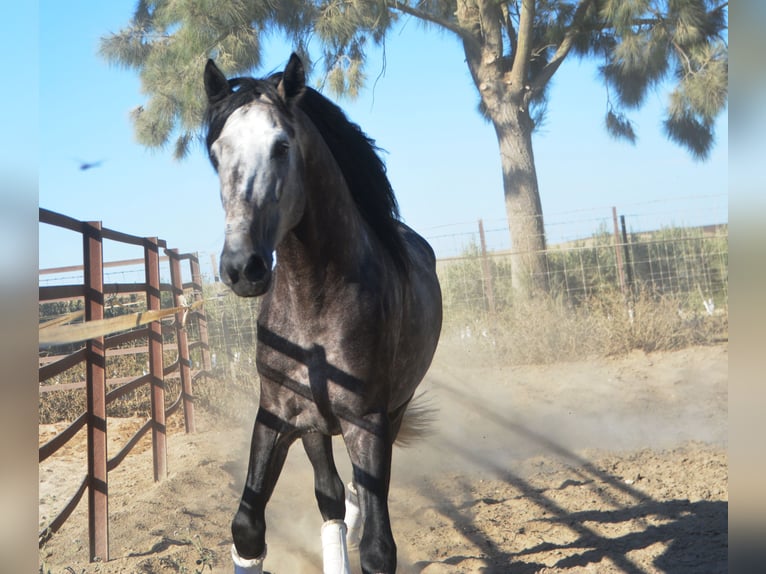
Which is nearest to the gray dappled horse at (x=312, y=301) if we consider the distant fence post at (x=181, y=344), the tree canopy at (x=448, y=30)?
the distant fence post at (x=181, y=344)

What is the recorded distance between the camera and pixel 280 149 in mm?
2043

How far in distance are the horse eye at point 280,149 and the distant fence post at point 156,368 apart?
3.23 metres

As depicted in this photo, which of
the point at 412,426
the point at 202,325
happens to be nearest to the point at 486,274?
the point at 202,325

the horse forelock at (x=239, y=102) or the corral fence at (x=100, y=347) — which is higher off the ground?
the horse forelock at (x=239, y=102)

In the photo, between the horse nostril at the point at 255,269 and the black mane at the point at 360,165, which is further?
the black mane at the point at 360,165

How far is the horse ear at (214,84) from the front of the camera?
2.24 meters

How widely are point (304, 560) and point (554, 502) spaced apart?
70.5 inches

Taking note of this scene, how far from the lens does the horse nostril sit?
183 cm

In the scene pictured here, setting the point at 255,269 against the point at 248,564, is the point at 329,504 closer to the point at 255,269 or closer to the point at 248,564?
the point at 248,564

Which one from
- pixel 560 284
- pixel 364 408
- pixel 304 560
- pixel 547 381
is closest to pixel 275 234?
pixel 364 408

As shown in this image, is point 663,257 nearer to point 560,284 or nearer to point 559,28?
point 560,284

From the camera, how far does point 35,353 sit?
2.89 feet

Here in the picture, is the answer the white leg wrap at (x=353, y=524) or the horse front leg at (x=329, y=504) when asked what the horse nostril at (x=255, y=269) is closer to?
the horse front leg at (x=329, y=504)

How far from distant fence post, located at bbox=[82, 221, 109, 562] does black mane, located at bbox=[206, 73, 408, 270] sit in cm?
185
